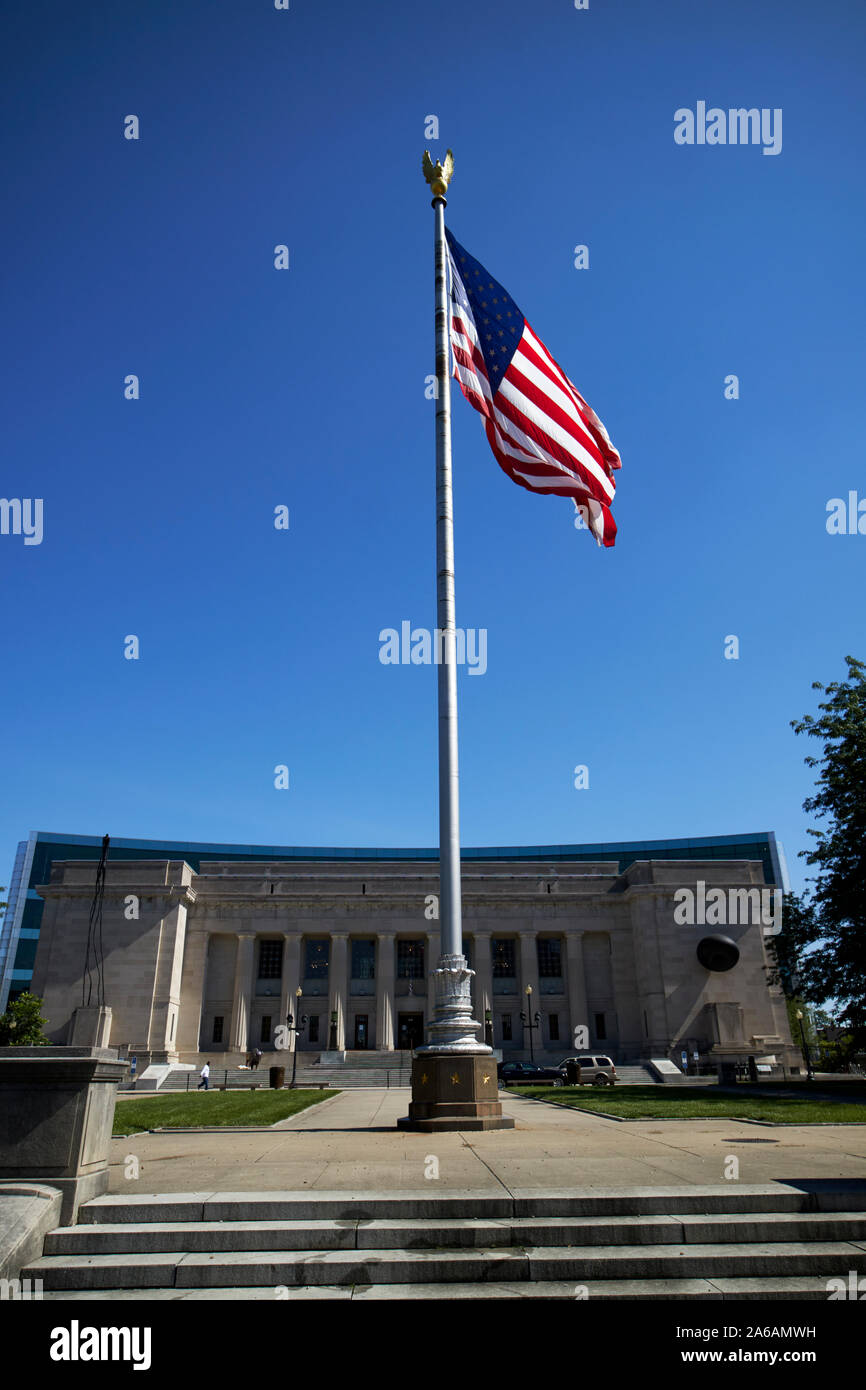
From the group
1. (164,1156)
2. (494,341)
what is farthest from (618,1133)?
(494,341)

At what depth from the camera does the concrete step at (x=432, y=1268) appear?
6.54 metres

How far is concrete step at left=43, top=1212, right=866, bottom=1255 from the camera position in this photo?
7.05m

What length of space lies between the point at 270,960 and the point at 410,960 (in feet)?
38.7

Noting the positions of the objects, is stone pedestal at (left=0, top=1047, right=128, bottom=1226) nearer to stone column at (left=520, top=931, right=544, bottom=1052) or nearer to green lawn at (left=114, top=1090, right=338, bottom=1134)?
green lawn at (left=114, top=1090, right=338, bottom=1134)

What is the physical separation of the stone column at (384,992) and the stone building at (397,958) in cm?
15

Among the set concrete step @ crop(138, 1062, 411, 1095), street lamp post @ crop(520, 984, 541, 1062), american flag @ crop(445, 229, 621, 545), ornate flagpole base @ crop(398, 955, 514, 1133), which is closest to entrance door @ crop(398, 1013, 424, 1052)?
street lamp post @ crop(520, 984, 541, 1062)

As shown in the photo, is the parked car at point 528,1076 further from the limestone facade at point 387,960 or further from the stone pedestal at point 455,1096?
the stone pedestal at point 455,1096

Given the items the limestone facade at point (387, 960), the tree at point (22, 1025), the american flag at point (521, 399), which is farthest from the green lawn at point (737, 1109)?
the limestone facade at point (387, 960)

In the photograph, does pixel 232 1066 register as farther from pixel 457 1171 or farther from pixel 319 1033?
pixel 457 1171

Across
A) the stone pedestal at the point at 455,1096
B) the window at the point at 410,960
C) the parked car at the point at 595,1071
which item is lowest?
the parked car at the point at 595,1071

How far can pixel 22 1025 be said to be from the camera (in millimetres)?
46125

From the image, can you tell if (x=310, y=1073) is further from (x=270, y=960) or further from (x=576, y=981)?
(x=576, y=981)

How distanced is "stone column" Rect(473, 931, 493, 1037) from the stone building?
121mm
